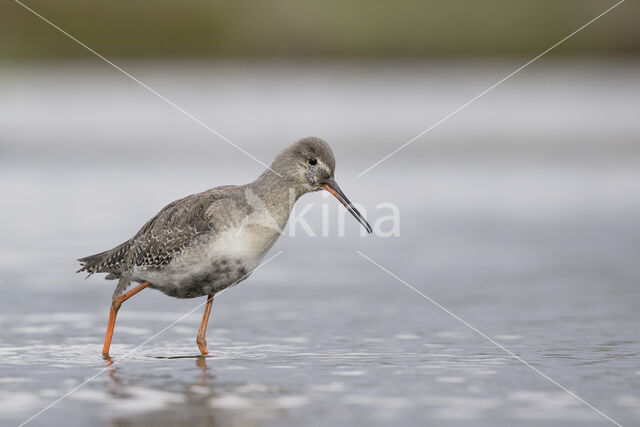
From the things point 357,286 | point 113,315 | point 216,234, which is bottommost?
point 113,315

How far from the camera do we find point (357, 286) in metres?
12.7

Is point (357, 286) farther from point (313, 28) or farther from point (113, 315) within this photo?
point (313, 28)

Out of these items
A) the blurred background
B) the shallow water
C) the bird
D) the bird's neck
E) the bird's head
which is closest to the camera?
the shallow water

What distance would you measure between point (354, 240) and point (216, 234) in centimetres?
684

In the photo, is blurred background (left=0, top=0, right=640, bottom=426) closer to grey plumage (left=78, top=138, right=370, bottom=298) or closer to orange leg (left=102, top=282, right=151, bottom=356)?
orange leg (left=102, top=282, right=151, bottom=356)

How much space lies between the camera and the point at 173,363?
8.99 m

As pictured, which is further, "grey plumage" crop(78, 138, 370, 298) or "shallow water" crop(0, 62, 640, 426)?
"grey plumage" crop(78, 138, 370, 298)

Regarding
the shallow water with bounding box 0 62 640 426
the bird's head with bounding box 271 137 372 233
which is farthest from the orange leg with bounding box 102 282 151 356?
the bird's head with bounding box 271 137 372 233

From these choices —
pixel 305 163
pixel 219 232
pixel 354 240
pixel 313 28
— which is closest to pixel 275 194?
pixel 305 163

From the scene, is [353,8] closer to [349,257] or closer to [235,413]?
[349,257]

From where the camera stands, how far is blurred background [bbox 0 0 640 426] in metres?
7.90

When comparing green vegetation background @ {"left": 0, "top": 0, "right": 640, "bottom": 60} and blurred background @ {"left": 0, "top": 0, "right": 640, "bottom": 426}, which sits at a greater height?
green vegetation background @ {"left": 0, "top": 0, "right": 640, "bottom": 60}

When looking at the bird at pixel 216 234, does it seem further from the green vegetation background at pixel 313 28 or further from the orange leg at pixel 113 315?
the green vegetation background at pixel 313 28

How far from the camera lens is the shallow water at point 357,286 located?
770 centimetres
